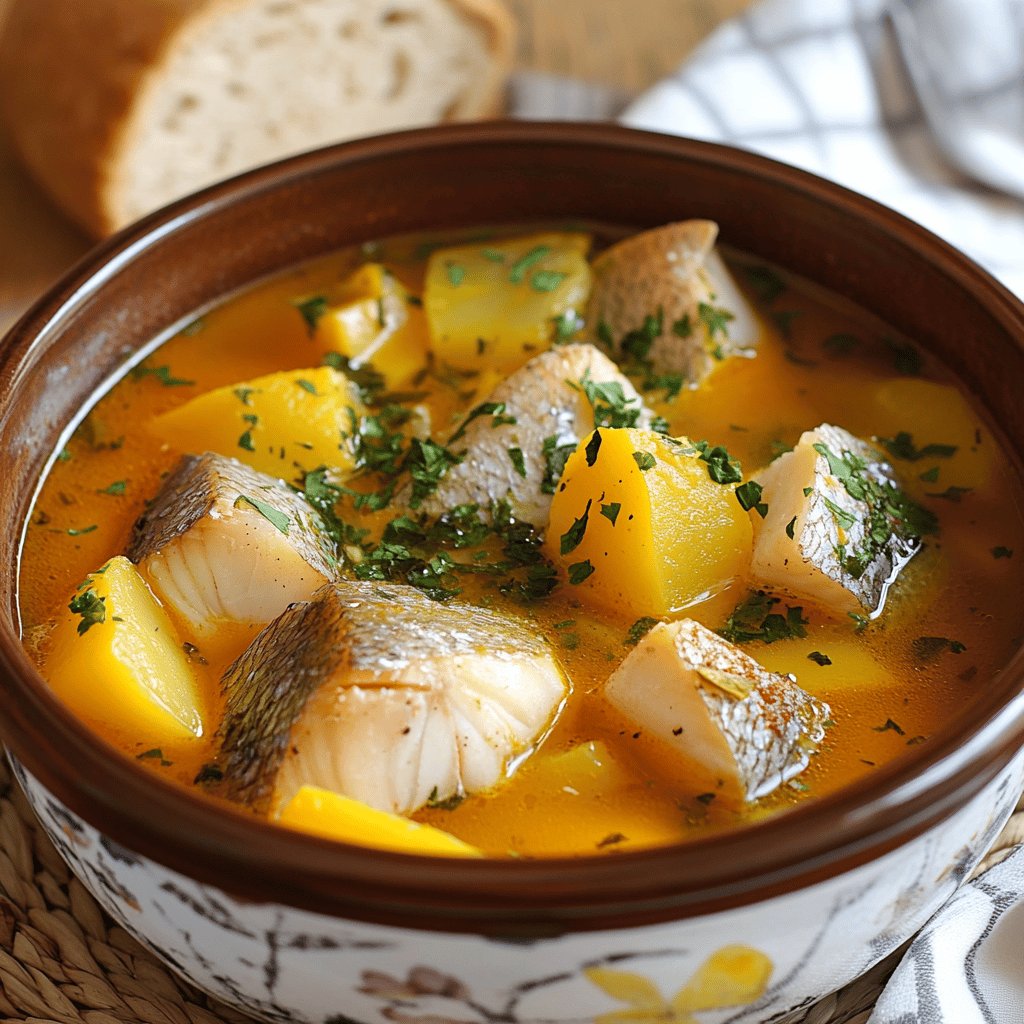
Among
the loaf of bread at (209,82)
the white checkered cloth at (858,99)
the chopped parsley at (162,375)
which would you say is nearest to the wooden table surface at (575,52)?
the loaf of bread at (209,82)

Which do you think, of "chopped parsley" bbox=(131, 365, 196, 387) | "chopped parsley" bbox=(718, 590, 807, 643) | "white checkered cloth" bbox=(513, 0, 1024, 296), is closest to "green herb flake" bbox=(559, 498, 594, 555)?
"chopped parsley" bbox=(718, 590, 807, 643)

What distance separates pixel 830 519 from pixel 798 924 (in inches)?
28.2

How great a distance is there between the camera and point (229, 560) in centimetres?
202

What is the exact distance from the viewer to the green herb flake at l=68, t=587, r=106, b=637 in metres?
1.90

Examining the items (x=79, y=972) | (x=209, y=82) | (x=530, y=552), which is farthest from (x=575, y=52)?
(x=79, y=972)

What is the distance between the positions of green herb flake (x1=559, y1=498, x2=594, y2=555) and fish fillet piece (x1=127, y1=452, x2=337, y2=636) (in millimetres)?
362

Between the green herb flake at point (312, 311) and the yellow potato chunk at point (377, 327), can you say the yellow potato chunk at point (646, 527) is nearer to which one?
the yellow potato chunk at point (377, 327)

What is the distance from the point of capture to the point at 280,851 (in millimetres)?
1430

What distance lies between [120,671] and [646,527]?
→ 776 mm

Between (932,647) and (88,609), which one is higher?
(932,647)

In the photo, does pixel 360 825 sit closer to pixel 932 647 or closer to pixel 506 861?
pixel 506 861

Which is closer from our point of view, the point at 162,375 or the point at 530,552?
the point at 530,552

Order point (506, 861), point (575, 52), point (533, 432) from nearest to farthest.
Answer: point (506, 861)
point (533, 432)
point (575, 52)

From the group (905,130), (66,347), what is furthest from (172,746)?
(905,130)
